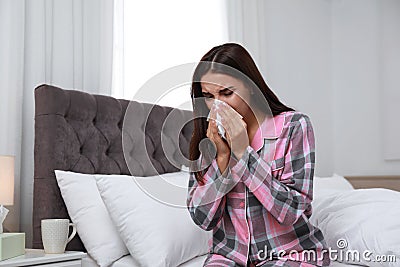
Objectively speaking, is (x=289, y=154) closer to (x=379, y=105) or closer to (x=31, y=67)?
(x=31, y=67)

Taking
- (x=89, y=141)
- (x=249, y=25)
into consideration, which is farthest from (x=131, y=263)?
(x=249, y=25)

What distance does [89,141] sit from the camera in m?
2.24

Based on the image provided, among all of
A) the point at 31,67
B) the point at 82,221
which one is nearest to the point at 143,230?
the point at 82,221

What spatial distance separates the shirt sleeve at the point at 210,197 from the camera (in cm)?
158

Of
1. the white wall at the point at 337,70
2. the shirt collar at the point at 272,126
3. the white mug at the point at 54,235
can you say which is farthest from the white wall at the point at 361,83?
the white mug at the point at 54,235

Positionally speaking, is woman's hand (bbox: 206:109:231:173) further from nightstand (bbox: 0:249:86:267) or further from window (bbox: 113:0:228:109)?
window (bbox: 113:0:228:109)

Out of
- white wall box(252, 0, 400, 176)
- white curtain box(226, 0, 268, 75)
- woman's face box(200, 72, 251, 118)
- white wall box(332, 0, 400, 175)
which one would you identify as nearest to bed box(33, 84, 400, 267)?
woman's face box(200, 72, 251, 118)

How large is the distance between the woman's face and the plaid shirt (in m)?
0.12

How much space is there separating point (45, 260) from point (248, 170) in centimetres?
68

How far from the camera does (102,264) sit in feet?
6.24

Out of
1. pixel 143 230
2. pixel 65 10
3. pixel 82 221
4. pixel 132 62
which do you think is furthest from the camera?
pixel 132 62

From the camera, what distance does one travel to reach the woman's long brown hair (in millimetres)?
1590

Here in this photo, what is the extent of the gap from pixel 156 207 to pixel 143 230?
0.11 m

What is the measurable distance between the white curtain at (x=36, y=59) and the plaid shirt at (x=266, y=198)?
0.90 metres
